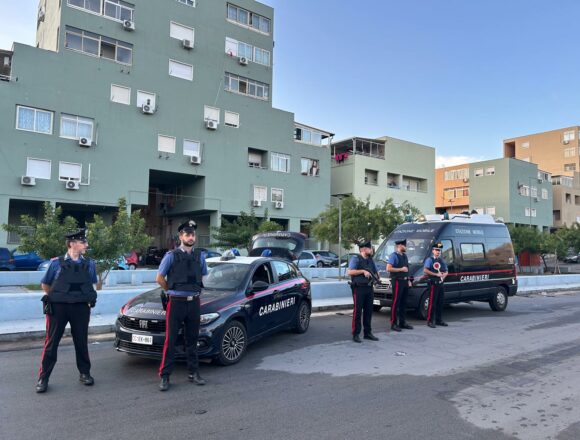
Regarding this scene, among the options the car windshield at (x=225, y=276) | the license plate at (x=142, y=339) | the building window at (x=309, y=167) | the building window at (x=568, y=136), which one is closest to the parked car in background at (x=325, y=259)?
the building window at (x=309, y=167)

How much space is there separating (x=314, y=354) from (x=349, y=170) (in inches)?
1405

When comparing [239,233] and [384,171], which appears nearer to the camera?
[239,233]

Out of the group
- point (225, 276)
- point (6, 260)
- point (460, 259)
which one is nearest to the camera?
point (225, 276)

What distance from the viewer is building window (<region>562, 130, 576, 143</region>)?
7025 cm

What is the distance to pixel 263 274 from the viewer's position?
7.46 meters

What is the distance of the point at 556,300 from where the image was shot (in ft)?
52.9

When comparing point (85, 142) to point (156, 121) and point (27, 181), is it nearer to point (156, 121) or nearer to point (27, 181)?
point (27, 181)

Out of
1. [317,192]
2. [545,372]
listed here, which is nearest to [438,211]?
[317,192]

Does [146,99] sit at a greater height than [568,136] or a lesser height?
lesser

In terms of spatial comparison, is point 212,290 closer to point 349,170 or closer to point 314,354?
point 314,354

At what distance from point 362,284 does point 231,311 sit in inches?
107

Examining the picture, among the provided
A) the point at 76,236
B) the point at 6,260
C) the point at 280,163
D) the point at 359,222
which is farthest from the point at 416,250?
the point at 280,163

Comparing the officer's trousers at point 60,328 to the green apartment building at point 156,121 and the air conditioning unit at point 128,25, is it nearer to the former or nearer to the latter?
the green apartment building at point 156,121

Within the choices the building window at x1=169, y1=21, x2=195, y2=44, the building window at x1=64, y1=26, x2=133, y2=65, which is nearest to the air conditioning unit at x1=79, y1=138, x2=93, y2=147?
the building window at x1=64, y1=26, x2=133, y2=65
